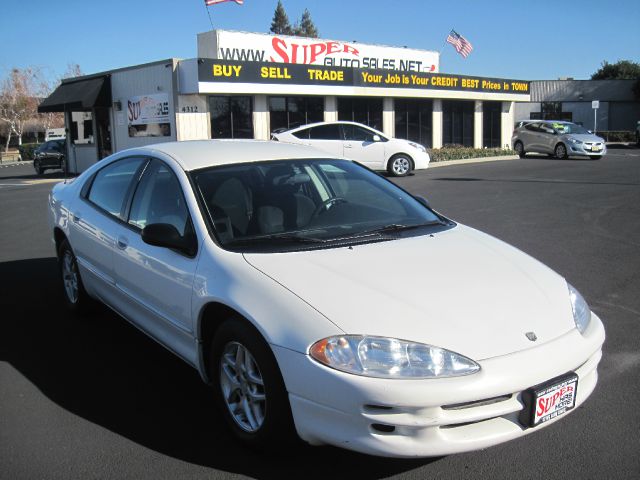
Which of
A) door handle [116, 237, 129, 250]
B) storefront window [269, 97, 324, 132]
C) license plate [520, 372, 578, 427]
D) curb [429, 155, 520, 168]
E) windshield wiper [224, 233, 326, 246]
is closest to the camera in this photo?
license plate [520, 372, 578, 427]

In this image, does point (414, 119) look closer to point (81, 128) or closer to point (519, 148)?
point (519, 148)

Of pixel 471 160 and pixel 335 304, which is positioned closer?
pixel 335 304

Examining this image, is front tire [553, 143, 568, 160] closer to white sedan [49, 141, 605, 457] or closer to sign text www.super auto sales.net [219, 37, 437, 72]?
sign text www.super auto sales.net [219, 37, 437, 72]

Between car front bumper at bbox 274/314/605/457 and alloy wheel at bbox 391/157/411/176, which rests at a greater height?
alloy wheel at bbox 391/157/411/176

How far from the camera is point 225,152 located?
4.22 m

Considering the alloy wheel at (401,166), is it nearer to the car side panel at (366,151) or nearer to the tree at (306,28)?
the car side panel at (366,151)

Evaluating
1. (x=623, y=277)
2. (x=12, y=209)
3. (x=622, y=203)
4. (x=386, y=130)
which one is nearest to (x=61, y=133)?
(x=386, y=130)

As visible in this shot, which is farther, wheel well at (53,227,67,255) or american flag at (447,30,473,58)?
american flag at (447,30,473,58)

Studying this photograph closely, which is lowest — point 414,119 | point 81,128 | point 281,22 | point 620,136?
point 620,136

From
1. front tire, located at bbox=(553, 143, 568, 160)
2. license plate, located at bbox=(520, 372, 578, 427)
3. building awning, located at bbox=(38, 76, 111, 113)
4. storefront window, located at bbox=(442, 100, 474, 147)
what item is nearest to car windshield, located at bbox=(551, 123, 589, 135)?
front tire, located at bbox=(553, 143, 568, 160)

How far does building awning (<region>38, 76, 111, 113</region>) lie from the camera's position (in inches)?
893

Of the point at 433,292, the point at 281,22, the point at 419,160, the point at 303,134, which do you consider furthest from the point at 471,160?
the point at 281,22

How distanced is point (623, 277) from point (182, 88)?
16880 mm

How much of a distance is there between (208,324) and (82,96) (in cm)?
2213
